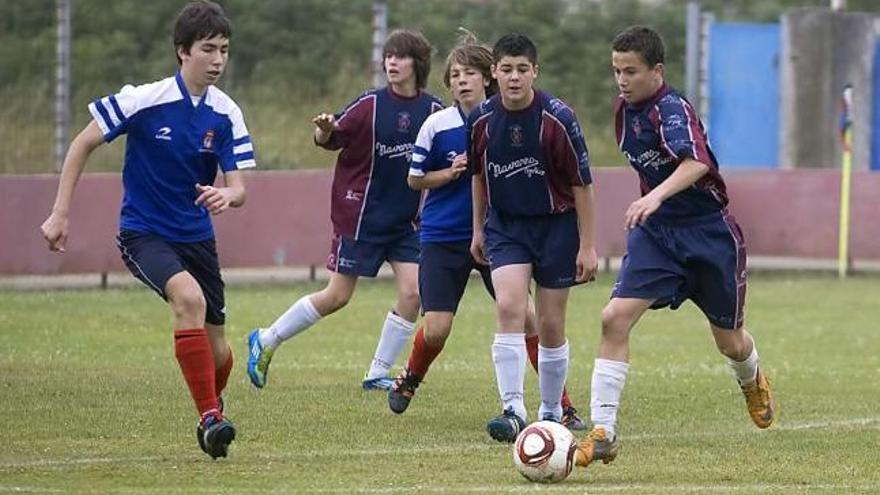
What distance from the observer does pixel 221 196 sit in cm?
842

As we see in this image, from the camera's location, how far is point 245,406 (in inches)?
413

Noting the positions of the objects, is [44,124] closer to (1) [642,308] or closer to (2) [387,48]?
(2) [387,48]

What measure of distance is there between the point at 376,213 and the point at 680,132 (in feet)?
10.0

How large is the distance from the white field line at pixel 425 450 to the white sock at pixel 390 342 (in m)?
2.04

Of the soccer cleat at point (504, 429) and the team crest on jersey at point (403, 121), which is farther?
the team crest on jersey at point (403, 121)

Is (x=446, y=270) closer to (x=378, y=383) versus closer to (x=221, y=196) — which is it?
(x=378, y=383)

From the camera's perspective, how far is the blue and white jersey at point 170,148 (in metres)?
8.62

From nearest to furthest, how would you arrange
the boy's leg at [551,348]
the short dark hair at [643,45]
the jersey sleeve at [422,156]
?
the short dark hair at [643,45] → the boy's leg at [551,348] → the jersey sleeve at [422,156]

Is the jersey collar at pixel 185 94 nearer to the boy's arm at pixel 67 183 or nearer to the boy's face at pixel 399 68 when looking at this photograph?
the boy's arm at pixel 67 183

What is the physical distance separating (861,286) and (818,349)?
18.5 feet

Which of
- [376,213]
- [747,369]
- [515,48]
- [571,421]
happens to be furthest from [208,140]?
[747,369]

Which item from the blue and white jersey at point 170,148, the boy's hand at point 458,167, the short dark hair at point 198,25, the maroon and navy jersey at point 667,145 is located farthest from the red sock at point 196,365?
the maroon and navy jersey at point 667,145

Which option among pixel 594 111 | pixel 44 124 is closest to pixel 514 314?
pixel 44 124

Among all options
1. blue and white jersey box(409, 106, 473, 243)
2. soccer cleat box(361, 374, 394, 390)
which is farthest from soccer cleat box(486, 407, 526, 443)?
soccer cleat box(361, 374, 394, 390)
